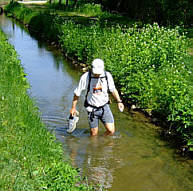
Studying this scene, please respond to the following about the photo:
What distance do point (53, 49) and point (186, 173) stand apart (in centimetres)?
1488

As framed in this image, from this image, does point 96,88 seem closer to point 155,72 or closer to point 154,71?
point 154,71

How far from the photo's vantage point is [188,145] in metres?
8.00

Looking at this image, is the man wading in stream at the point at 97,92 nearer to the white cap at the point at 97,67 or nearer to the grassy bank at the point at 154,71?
the white cap at the point at 97,67

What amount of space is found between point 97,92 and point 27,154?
223 cm

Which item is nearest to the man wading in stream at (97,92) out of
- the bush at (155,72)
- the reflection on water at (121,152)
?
the reflection on water at (121,152)

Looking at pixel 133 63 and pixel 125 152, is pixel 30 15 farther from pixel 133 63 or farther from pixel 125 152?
pixel 125 152

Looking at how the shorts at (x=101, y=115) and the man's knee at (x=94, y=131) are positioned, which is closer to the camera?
the shorts at (x=101, y=115)

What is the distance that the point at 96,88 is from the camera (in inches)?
293

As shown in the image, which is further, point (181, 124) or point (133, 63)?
point (133, 63)

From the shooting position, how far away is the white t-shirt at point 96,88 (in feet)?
24.2

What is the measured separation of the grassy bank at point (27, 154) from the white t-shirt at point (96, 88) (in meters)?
1.04

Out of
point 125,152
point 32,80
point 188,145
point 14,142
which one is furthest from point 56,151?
point 32,80

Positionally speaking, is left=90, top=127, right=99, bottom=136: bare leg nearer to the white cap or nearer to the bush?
the white cap

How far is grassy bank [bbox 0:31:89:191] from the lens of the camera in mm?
5023
